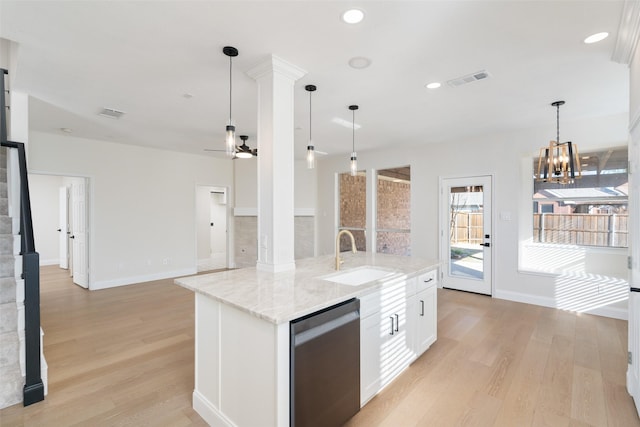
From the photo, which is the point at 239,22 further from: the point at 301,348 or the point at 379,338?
the point at 379,338

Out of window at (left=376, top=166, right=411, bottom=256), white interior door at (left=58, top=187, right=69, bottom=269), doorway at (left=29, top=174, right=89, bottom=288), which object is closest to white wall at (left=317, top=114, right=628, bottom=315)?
window at (left=376, top=166, right=411, bottom=256)

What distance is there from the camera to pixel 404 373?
257 cm

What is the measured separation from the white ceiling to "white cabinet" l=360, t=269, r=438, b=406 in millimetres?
1888

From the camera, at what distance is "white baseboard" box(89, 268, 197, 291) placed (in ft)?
17.3

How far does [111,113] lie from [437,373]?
4.75m

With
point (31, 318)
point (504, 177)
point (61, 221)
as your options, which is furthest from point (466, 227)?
point (61, 221)

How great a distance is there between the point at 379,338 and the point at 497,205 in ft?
12.1

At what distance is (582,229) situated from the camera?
4.34m

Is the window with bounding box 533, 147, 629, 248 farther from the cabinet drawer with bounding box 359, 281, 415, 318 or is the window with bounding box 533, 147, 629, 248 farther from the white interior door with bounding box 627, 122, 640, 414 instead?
the cabinet drawer with bounding box 359, 281, 415, 318

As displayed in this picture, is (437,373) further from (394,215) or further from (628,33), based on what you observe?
(394,215)

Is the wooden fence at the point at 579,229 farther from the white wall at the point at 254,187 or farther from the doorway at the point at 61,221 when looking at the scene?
the doorway at the point at 61,221

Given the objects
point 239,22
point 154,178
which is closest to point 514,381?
point 239,22

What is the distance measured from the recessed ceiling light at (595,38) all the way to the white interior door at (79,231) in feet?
22.7

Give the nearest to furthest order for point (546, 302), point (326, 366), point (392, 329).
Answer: point (326, 366) → point (392, 329) → point (546, 302)
